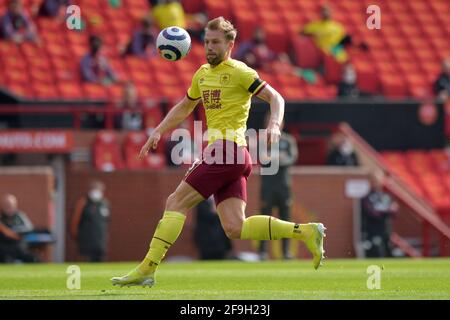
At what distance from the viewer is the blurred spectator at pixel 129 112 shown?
69.1 feet

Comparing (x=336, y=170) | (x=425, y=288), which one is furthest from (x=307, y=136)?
(x=425, y=288)

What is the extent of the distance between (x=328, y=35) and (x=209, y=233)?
22.5 feet

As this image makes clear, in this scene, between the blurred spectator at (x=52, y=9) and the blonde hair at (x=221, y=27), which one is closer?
the blonde hair at (x=221, y=27)

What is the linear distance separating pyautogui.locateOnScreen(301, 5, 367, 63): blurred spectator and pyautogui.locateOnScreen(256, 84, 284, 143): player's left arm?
1519 cm

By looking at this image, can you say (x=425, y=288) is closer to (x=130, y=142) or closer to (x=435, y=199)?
(x=130, y=142)

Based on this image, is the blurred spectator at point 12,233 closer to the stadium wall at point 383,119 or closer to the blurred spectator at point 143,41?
the blurred spectator at point 143,41

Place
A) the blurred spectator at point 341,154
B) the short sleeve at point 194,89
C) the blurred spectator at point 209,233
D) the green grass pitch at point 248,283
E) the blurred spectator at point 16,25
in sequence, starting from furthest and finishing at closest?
the blurred spectator at point 16,25
the blurred spectator at point 341,154
the blurred spectator at point 209,233
the short sleeve at point 194,89
the green grass pitch at point 248,283

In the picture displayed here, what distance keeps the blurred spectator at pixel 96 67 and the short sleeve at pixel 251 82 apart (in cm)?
1180

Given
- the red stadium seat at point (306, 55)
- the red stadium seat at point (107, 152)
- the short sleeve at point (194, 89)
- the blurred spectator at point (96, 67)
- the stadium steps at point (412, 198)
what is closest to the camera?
the short sleeve at point (194, 89)

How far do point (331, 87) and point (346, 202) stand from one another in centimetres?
365

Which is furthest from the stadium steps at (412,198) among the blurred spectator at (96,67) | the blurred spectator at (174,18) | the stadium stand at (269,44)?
the blurred spectator at (96,67)

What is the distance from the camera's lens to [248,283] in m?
11.8

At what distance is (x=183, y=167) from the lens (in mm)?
21000
